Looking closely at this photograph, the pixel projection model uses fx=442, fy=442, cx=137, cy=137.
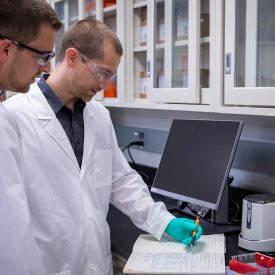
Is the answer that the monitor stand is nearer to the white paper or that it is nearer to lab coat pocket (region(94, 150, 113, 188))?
the white paper

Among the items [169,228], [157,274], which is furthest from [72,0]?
[157,274]

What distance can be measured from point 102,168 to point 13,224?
58cm

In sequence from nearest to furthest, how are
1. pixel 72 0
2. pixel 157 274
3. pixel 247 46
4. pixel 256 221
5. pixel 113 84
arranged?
pixel 157 274 < pixel 256 221 < pixel 247 46 < pixel 113 84 < pixel 72 0

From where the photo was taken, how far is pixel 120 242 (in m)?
1.55

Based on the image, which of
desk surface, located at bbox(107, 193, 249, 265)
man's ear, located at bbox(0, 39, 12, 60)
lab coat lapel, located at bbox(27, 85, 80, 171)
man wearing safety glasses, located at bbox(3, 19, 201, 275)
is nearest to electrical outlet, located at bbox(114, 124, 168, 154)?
desk surface, located at bbox(107, 193, 249, 265)

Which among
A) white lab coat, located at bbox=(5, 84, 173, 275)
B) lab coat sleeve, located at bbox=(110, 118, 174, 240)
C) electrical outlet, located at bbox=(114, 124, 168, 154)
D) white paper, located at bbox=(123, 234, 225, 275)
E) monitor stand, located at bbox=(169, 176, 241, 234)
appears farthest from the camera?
electrical outlet, located at bbox=(114, 124, 168, 154)

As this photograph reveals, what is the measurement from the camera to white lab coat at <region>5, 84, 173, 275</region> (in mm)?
1382

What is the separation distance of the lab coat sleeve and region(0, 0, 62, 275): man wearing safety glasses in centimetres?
52

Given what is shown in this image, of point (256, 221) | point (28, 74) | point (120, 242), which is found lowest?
point (120, 242)

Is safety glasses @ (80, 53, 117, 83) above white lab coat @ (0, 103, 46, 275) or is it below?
above

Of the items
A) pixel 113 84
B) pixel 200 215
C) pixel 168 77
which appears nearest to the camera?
pixel 200 215

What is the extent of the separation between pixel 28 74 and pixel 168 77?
0.90 m

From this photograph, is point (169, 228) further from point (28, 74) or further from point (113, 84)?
point (113, 84)

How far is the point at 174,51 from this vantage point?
6.13ft
